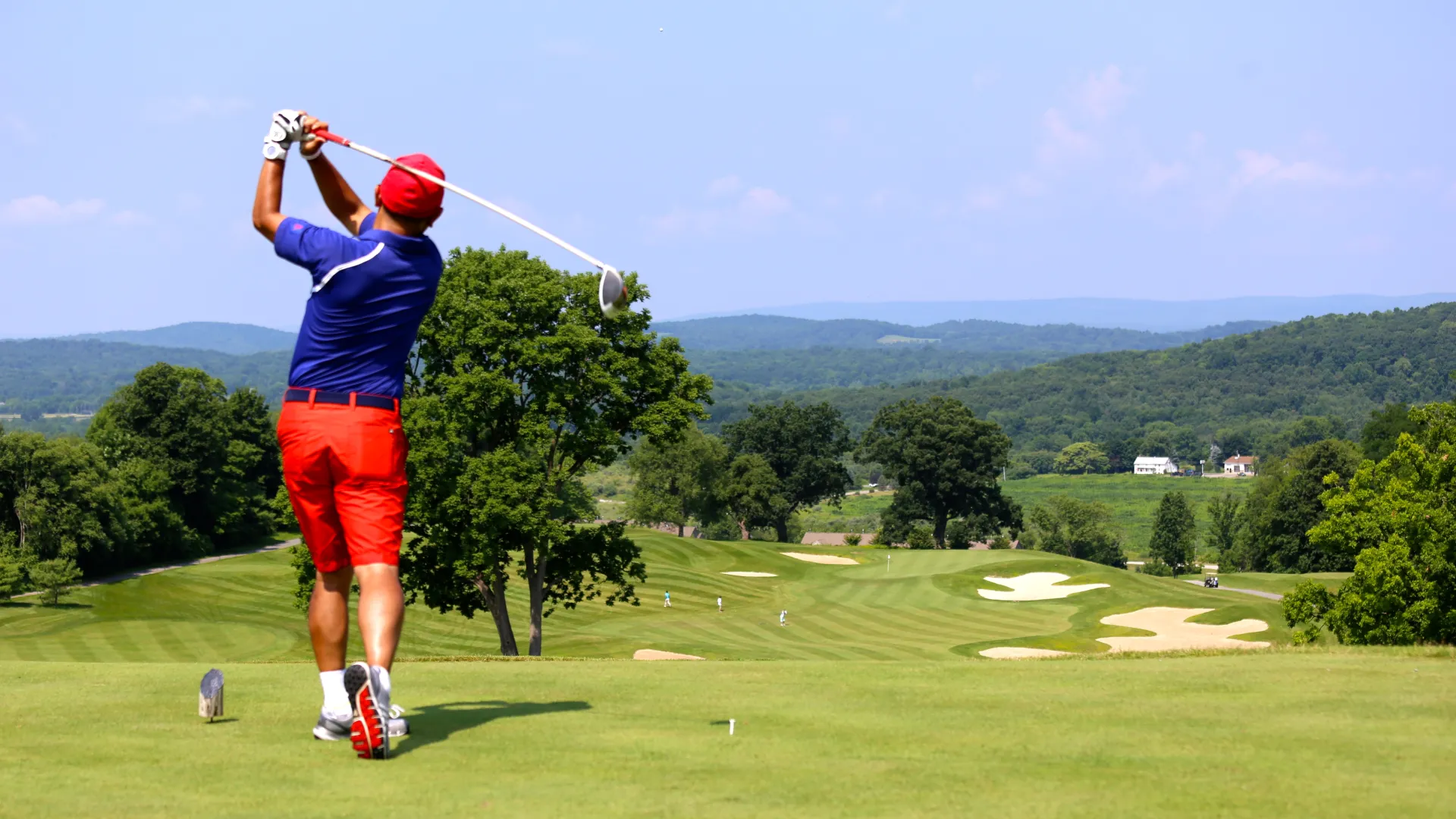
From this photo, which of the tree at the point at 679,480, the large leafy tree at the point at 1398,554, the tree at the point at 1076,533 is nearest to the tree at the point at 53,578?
the large leafy tree at the point at 1398,554

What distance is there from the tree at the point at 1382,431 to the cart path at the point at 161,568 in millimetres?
66135

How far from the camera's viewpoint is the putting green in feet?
137

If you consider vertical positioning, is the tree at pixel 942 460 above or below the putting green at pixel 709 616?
above

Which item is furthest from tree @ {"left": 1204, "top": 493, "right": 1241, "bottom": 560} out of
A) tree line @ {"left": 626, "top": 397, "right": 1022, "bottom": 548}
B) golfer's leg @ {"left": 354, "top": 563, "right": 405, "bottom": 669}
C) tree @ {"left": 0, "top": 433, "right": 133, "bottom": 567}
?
golfer's leg @ {"left": 354, "top": 563, "right": 405, "bottom": 669}

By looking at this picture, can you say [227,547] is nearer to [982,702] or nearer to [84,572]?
[84,572]

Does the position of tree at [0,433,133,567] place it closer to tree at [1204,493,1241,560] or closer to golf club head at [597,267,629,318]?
golf club head at [597,267,629,318]

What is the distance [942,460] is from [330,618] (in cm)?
9474

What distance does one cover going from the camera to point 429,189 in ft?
23.7

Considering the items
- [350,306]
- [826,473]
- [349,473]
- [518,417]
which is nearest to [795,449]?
[826,473]

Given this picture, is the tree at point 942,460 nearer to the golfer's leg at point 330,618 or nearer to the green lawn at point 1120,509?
the green lawn at point 1120,509

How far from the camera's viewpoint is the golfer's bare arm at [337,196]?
7.56m

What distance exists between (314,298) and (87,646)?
39.0 m

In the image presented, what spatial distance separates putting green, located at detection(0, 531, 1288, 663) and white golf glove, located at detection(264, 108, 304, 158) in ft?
87.2

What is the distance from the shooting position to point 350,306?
23.1 ft
